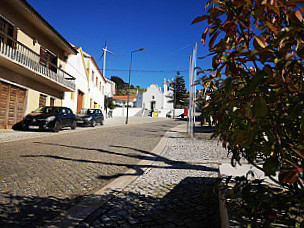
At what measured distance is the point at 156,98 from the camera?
223ft

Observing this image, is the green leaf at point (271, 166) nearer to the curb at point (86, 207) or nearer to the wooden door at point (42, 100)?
the curb at point (86, 207)

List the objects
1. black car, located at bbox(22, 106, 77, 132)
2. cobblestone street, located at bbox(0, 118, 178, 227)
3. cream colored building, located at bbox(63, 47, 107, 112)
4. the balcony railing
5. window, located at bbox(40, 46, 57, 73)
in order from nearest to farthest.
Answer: cobblestone street, located at bbox(0, 118, 178, 227) → the balcony railing → black car, located at bbox(22, 106, 77, 132) → window, located at bbox(40, 46, 57, 73) → cream colored building, located at bbox(63, 47, 107, 112)

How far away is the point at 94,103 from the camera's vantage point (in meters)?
30.8

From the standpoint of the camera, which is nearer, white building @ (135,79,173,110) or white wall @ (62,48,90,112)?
white wall @ (62,48,90,112)

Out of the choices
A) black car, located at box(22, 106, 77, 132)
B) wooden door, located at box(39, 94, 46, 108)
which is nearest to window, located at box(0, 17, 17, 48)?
black car, located at box(22, 106, 77, 132)

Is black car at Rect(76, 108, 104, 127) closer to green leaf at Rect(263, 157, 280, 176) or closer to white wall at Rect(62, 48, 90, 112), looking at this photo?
white wall at Rect(62, 48, 90, 112)

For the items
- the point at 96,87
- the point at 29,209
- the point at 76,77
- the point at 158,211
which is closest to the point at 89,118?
the point at 76,77

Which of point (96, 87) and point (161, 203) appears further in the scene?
point (96, 87)

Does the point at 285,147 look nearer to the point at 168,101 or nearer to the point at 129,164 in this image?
the point at 129,164

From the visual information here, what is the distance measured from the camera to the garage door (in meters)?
12.6

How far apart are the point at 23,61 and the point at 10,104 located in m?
2.66

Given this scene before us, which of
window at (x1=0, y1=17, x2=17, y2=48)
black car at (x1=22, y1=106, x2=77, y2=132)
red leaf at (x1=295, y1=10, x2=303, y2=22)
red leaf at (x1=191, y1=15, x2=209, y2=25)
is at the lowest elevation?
black car at (x1=22, y1=106, x2=77, y2=132)

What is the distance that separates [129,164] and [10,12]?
12335mm

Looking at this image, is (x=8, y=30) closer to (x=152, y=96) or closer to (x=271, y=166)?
(x=271, y=166)
